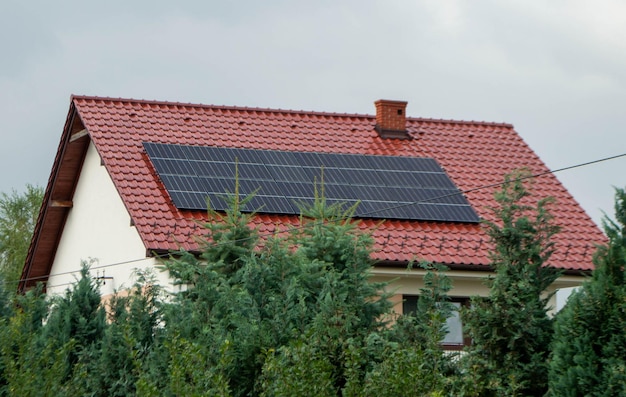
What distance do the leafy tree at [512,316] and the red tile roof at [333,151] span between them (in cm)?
871

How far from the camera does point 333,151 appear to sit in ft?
78.3

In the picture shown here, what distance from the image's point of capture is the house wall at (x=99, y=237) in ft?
69.6

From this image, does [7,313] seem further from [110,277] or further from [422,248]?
[422,248]

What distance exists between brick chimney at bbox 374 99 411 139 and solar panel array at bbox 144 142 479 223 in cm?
188

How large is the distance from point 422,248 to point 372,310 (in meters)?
8.84

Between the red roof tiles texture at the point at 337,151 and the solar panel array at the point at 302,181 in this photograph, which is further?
the solar panel array at the point at 302,181

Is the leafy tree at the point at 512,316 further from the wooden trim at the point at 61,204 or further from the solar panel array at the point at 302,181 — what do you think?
the wooden trim at the point at 61,204

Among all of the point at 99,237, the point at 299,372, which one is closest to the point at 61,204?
the point at 99,237

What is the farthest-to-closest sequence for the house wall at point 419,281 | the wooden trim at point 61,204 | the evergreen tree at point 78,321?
the wooden trim at point 61,204 → the house wall at point 419,281 → the evergreen tree at point 78,321

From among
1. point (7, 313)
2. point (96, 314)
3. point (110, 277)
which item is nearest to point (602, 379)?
point (96, 314)

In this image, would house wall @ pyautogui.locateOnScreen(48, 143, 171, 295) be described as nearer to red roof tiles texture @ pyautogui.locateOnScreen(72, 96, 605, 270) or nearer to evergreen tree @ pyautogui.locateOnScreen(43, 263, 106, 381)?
red roof tiles texture @ pyautogui.locateOnScreen(72, 96, 605, 270)

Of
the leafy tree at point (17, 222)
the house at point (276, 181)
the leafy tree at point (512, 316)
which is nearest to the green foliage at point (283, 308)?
the leafy tree at point (512, 316)

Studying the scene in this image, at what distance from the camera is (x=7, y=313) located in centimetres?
1767

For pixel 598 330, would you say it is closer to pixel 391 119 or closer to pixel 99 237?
pixel 99 237
